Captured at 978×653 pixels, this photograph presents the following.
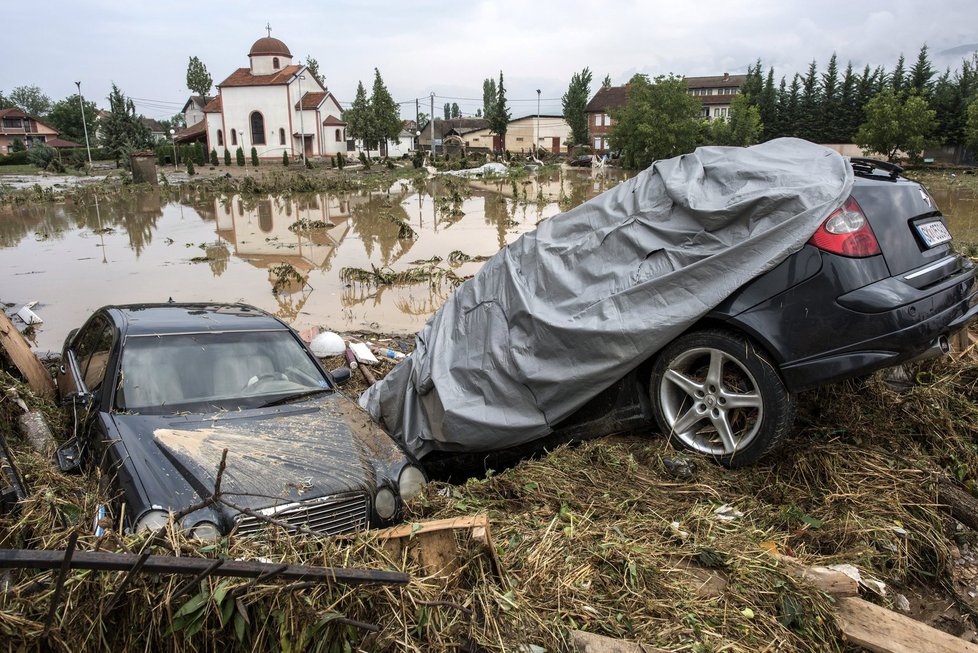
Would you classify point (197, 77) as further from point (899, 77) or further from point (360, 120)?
point (899, 77)

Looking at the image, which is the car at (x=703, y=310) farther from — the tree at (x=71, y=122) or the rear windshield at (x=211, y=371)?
the tree at (x=71, y=122)

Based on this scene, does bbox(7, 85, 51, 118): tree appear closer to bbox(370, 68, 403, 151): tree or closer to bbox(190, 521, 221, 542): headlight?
bbox(370, 68, 403, 151): tree

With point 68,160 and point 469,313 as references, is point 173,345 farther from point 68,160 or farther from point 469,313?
point 68,160

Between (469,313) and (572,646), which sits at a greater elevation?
(469,313)

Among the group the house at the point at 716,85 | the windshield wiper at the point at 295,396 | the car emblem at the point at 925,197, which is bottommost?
the windshield wiper at the point at 295,396

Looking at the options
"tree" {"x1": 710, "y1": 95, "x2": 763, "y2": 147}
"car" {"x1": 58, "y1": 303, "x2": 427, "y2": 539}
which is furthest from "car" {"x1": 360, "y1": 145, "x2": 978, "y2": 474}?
"tree" {"x1": 710, "y1": 95, "x2": 763, "y2": 147}

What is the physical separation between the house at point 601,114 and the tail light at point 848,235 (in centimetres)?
8392

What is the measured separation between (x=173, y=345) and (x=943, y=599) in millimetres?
→ 5008

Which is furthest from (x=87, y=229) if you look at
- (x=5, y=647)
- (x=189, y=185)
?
(x=5, y=647)

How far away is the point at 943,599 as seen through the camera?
2.97 metres

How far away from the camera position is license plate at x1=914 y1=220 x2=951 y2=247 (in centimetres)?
363

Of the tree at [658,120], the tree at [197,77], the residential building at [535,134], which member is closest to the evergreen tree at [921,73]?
the tree at [658,120]

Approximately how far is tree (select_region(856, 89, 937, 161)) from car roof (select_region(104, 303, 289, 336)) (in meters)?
61.2

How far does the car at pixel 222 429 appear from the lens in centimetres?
348
